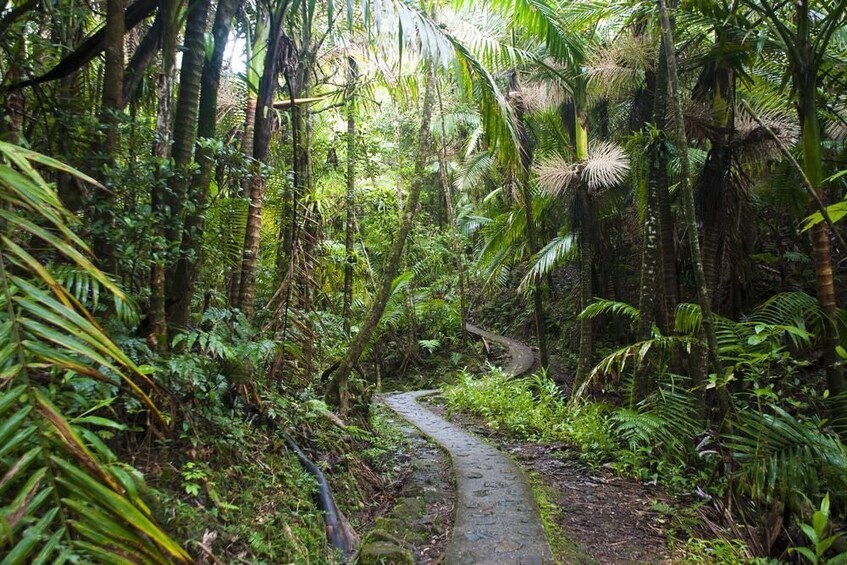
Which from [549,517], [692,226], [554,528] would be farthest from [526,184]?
[554,528]

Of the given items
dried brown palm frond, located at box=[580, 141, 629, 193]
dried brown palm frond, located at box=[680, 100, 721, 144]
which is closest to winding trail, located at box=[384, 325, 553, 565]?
dried brown palm frond, located at box=[580, 141, 629, 193]

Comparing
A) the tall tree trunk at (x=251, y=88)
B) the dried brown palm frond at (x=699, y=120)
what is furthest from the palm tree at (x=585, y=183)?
the tall tree trunk at (x=251, y=88)

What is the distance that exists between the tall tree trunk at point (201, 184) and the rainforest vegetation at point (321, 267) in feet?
0.08

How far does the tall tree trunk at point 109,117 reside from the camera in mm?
3084

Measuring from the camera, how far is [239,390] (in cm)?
420

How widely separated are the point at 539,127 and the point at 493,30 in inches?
156

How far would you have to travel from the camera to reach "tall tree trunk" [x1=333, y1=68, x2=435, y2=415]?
6258 mm

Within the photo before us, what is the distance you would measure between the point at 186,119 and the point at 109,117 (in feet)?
1.75

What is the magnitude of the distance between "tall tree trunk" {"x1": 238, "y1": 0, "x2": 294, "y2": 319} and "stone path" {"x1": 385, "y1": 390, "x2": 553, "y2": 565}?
2.74m

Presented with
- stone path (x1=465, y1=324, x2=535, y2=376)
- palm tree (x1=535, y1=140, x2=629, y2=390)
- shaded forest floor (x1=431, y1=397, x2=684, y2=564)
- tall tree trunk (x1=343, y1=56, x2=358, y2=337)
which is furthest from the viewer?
stone path (x1=465, y1=324, x2=535, y2=376)

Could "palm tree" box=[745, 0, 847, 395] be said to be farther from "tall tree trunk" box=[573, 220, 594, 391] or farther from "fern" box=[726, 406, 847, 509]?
"tall tree trunk" box=[573, 220, 594, 391]

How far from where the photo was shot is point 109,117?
313 centimetres

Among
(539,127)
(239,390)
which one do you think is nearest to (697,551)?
(239,390)

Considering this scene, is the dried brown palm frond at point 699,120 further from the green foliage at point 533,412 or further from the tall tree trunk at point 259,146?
the tall tree trunk at point 259,146
